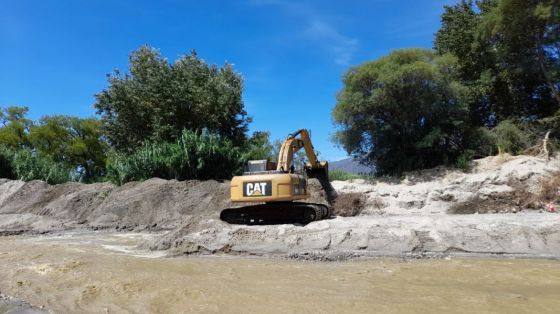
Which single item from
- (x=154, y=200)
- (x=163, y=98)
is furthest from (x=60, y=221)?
(x=163, y=98)

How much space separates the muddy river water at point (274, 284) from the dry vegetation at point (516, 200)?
625 centimetres

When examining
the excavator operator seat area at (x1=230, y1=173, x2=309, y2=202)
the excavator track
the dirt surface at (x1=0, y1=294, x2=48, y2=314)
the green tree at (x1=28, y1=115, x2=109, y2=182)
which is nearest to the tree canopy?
the excavator track

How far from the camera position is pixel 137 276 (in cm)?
700

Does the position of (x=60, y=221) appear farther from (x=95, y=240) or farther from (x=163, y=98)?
(x=163, y=98)

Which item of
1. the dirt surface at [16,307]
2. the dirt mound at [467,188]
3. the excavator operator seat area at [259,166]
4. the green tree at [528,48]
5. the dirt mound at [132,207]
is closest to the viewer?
the dirt surface at [16,307]

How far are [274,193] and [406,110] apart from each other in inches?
367

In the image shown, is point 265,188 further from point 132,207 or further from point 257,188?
point 132,207

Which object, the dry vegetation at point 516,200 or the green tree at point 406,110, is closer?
the dry vegetation at point 516,200

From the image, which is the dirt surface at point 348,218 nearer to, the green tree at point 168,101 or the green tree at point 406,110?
the green tree at point 406,110

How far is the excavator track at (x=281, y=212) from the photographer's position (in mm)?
11211

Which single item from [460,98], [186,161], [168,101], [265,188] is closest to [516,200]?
[460,98]

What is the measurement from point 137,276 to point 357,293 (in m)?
3.48

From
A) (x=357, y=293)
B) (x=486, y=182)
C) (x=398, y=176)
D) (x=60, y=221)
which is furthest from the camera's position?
(x=398, y=176)

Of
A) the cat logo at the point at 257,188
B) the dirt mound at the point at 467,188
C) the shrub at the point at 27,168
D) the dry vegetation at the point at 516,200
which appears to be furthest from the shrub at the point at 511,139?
the shrub at the point at 27,168
